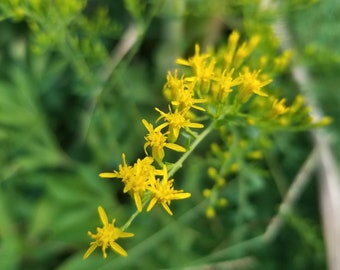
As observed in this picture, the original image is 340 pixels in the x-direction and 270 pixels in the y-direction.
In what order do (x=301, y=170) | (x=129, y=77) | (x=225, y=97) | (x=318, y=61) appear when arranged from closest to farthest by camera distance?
(x=225, y=97) → (x=318, y=61) → (x=301, y=170) → (x=129, y=77)

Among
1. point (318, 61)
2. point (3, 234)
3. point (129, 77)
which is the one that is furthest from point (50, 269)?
point (318, 61)

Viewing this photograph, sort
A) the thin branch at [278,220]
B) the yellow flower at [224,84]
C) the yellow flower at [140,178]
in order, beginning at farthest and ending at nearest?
the thin branch at [278,220]
the yellow flower at [224,84]
the yellow flower at [140,178]

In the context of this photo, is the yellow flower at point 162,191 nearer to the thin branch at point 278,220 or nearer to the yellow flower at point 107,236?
the yellow flower at point 107,236

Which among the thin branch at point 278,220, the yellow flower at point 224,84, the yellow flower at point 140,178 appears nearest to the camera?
the yellow flower at point 140,178

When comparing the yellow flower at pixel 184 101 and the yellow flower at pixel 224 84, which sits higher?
the yellow flower at pixel 224 84

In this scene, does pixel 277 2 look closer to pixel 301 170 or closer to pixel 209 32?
pixel 209 32

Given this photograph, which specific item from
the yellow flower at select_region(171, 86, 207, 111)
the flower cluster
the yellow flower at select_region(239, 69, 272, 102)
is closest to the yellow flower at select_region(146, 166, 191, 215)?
the flower cluster

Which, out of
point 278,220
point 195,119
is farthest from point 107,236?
point 278,220

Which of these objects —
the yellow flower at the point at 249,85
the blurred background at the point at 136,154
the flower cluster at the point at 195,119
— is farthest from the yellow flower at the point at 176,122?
the blurred background at the point at 136,154

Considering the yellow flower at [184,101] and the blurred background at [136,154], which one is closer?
the yellow flower at [184,101]
